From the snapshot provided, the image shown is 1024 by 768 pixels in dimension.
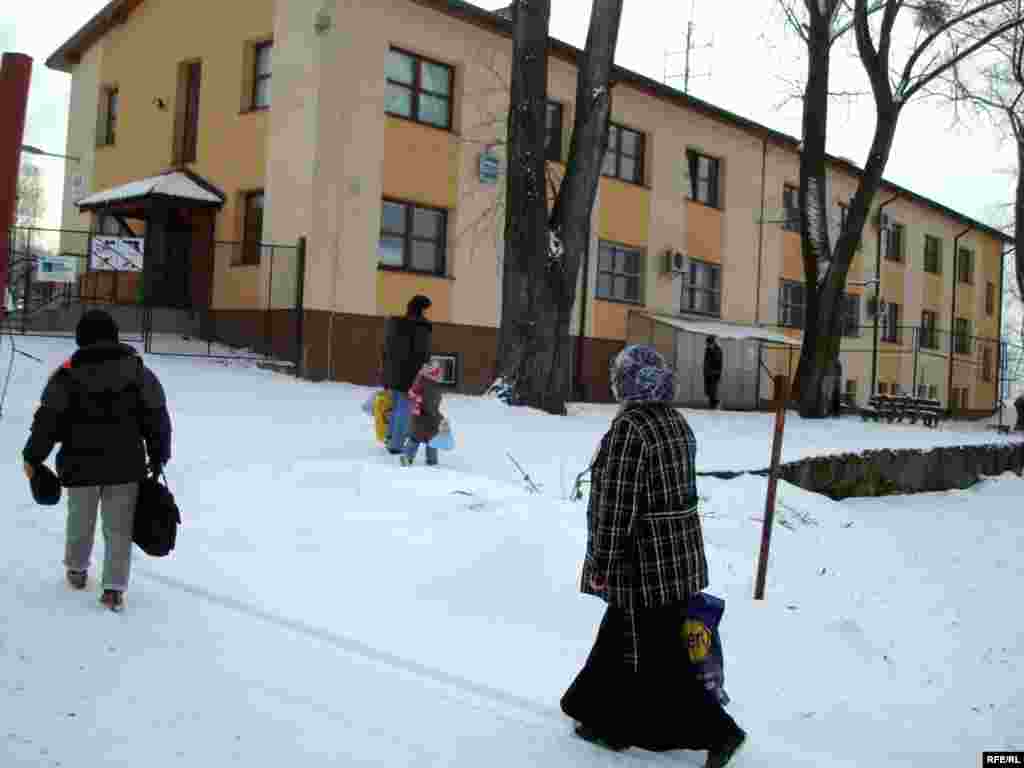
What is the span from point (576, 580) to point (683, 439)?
2.85 metres

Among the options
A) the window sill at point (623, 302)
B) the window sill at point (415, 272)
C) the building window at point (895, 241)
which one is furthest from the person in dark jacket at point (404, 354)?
the building window at point (895, 241)

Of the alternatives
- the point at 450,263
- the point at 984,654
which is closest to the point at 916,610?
the point at 984,654

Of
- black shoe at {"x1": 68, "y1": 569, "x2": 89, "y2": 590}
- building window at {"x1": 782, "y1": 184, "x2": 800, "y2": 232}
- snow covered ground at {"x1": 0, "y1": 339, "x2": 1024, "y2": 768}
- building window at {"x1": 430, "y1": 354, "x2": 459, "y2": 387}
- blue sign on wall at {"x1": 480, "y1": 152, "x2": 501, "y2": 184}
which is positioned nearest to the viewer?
snow covered ground at {"x1": 0, "y1": 339, "x2": 1024, "y2": 768}

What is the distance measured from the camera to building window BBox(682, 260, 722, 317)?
27.5 meters

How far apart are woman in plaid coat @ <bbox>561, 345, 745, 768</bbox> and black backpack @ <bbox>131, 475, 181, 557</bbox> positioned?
2.46 metres

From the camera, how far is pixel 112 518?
5504 mm

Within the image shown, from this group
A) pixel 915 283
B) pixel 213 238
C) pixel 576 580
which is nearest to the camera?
pixel 576 580

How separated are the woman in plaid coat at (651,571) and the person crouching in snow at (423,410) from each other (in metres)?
6.03

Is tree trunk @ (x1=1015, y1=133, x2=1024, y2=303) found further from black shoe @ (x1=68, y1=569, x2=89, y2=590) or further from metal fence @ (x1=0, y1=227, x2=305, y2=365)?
black shoe @ (x1=68, y1=569, x2=89, y2=590)

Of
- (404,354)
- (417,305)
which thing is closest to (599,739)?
(404,354)

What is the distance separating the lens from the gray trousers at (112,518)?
551 cm

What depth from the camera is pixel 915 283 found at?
37.5 metres

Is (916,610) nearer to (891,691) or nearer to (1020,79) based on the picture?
(891,691)

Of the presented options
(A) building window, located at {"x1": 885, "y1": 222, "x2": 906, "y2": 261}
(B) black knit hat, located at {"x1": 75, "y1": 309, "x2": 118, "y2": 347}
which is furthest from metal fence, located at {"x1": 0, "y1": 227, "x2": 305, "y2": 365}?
(A) building window, located at {"x1": 885, "y1": 222, "x2": 906, "y2": 261}
